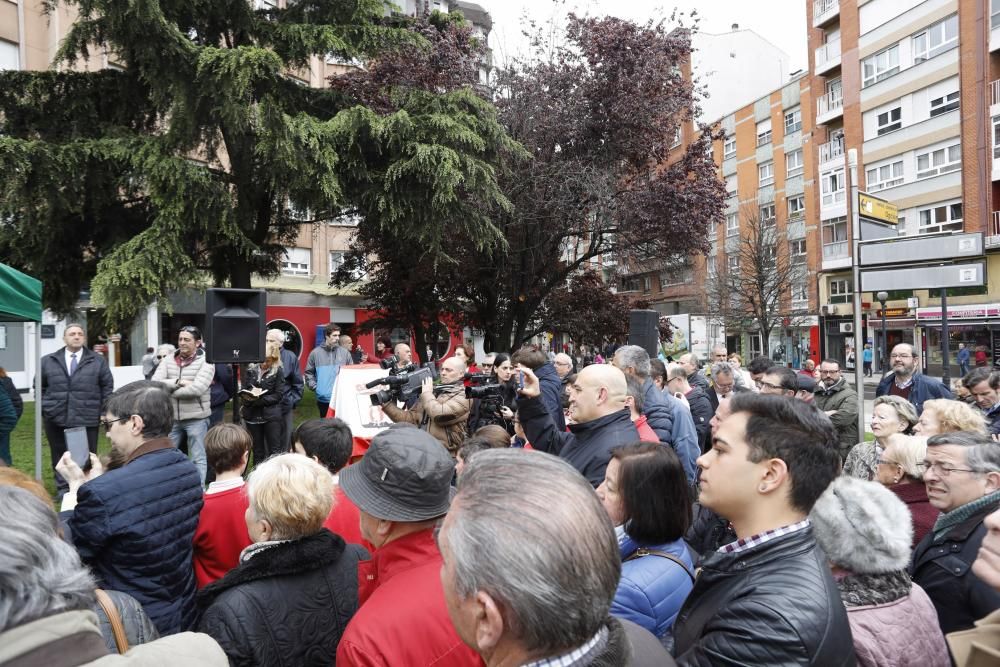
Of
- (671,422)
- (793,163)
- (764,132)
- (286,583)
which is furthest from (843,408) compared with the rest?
(764,132)

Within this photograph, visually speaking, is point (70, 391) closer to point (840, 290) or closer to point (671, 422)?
point (671, 422)

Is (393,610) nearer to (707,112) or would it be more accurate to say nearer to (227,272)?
(227,272)

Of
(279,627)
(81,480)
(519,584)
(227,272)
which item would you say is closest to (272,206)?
(227,272)

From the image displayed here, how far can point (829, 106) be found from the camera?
35.4 metres

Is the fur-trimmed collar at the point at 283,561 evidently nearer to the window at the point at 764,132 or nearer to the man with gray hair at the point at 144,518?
the man with gray hair at the point at 144,518

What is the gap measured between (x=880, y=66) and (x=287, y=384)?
35250 mm

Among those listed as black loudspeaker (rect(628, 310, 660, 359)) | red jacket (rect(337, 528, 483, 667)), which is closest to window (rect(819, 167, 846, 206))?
black loudspeaker (rect(628, 310, 660, 359))

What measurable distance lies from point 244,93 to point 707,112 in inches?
1748

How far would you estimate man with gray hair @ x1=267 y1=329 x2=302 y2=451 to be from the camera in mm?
8070

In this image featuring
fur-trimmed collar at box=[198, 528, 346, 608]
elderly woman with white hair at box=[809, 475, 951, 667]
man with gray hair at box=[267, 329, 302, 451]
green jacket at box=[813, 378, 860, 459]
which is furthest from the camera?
man with gray hair at box=[267, 329, 302, 451]

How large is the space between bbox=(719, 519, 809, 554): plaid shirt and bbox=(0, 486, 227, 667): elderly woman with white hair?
1.40 meters

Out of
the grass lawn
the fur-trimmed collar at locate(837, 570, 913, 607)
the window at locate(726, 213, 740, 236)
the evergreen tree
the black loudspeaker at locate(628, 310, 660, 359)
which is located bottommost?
the grass lawn

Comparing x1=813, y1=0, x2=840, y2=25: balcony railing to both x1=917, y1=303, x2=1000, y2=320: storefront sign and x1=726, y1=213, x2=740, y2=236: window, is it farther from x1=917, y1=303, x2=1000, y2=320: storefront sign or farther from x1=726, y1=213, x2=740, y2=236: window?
x1=917, y1=303, x2=1000, y2=320: storefront sign

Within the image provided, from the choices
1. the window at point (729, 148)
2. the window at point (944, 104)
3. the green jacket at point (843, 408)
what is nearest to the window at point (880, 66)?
the window at point (944, 104)
